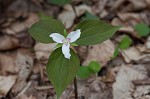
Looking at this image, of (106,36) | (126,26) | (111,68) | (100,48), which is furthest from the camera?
(126,26)

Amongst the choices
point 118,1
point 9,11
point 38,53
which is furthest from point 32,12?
point 118,1

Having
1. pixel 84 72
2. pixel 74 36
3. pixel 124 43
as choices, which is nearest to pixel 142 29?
pixel 124 43

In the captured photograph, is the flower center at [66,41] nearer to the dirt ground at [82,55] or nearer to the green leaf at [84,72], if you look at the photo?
the dirt ground at [82,55]

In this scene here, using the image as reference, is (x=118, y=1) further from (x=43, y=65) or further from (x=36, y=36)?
(x=36, y=36)

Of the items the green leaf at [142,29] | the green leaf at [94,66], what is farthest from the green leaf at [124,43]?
the green leaf at [94,66]

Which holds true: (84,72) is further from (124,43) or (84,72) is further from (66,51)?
(66,51)

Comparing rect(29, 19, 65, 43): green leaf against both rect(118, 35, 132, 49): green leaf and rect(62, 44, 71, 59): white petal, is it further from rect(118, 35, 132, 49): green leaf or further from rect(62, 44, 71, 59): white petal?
rect(118, 35, 132, 49): green leaf

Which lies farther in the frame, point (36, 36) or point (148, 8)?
point (148, 8)
